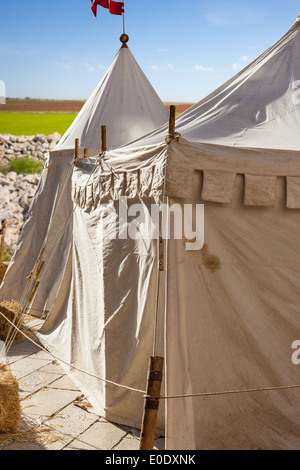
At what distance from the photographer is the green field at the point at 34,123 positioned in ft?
112

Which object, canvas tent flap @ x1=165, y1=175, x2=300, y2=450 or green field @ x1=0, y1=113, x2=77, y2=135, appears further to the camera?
green field @ x1=0, y1=113, x2=77, y2=135

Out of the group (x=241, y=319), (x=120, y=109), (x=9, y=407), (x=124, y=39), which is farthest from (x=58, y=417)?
(x=124, y=39)

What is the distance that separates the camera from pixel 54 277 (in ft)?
22.3

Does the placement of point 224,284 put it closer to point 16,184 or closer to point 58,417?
point 58,417

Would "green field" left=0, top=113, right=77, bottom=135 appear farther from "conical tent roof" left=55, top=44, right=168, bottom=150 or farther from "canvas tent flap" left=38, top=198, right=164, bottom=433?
"canvas tent flap" left=38, top=198, right=164, bottom=433

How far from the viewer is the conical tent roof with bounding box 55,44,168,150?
6855 millimetres

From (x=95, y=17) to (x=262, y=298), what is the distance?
632 centimetres

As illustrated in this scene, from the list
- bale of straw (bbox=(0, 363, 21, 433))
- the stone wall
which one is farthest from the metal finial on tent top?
bale of straw (bbox=(0, 363, 21, 433))

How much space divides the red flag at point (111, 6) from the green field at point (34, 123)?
24476 millimetres

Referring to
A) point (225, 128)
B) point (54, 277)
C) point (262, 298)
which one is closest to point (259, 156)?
point (225, 128)

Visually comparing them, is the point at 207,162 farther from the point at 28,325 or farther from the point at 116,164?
the point at 28,325

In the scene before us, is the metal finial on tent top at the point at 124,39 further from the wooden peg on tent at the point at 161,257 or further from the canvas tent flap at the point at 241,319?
the wooden peg on tent at the point at 161,257

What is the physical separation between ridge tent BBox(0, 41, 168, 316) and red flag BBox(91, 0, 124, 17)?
88cm

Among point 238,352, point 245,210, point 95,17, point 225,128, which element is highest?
point 95,17
